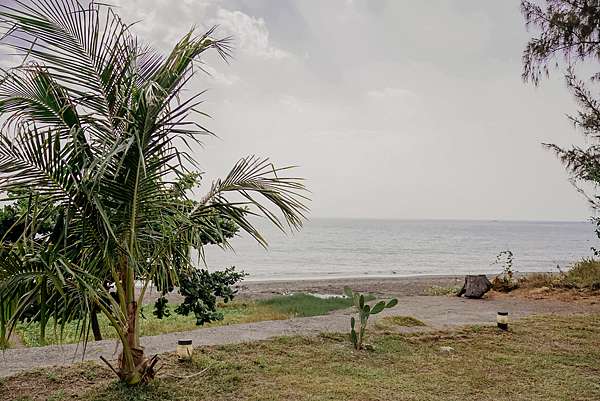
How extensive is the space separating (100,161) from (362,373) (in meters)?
2.38

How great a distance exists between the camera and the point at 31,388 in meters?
Answer: 3.21

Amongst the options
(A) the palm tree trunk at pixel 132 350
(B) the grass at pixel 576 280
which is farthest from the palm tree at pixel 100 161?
(B) the grass at pixel 576 280

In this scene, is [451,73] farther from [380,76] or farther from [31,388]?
[31,388]

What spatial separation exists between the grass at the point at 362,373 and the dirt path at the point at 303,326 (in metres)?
0.32

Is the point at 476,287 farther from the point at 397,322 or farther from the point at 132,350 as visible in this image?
the point at 132,350

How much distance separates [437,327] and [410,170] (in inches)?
559

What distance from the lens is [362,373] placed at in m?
3.68

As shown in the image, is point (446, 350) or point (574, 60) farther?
point (574, 60)

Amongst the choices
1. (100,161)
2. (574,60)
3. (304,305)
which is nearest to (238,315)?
(304,305)

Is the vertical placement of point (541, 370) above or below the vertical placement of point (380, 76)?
below

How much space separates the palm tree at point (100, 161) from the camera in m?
2.52

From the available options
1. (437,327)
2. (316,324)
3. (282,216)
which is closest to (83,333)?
(282,216)

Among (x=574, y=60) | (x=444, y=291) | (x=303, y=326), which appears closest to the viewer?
(x=303, y=326)

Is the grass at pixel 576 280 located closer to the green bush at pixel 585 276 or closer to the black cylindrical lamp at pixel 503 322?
the green bush at pixel 585 276
